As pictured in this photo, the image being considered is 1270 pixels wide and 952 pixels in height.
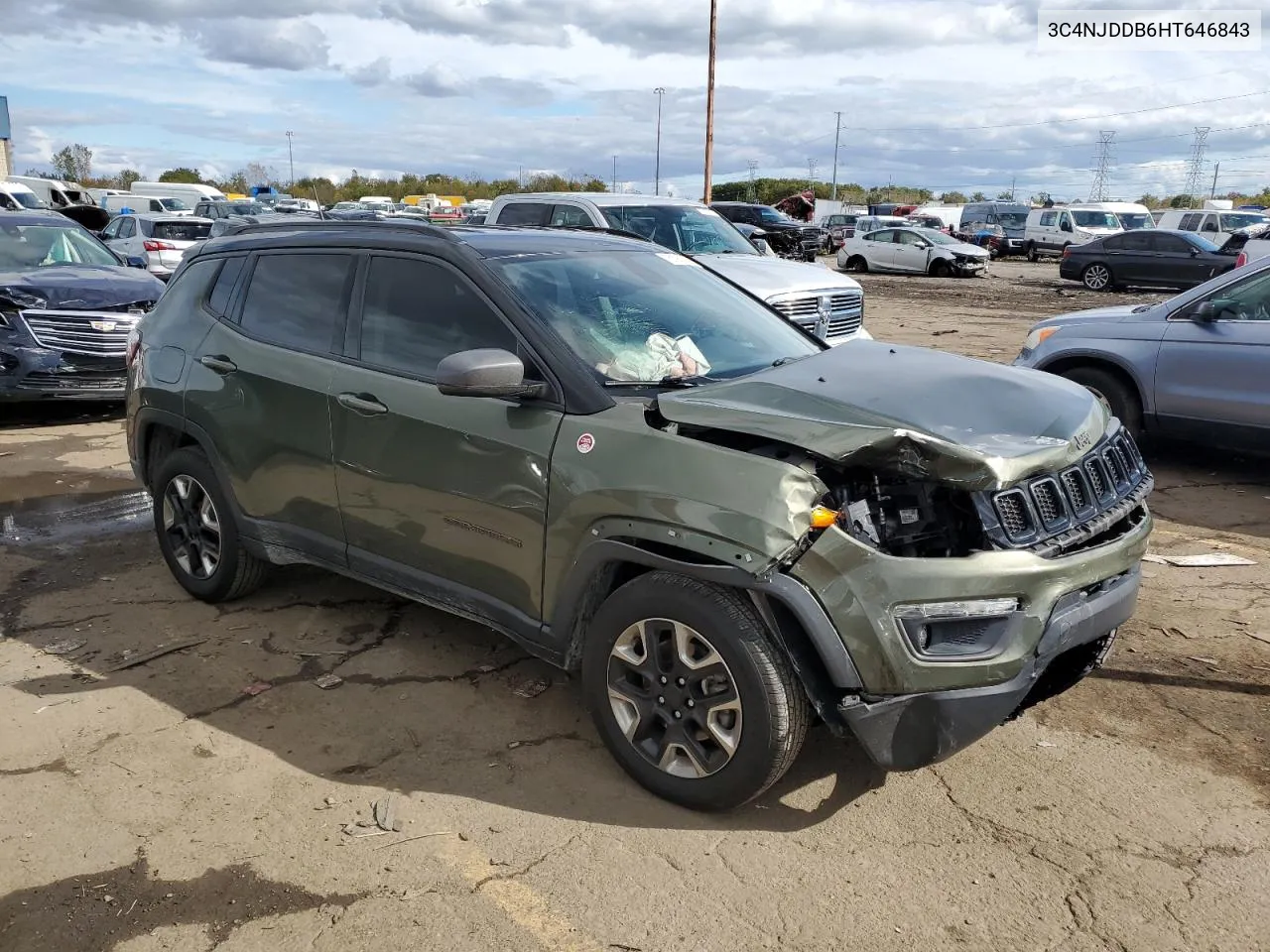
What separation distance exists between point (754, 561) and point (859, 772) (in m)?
1.06

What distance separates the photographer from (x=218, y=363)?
4590 mm

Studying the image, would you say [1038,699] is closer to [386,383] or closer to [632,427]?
[632,427]

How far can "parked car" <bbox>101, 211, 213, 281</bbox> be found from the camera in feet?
56.4

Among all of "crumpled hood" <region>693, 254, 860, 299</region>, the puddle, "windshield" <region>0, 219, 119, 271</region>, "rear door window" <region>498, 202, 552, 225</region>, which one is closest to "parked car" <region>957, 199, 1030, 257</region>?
"rear door window" <region>498, 202, 552, 225</region>

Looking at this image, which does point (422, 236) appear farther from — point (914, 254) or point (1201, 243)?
point (914, 254)

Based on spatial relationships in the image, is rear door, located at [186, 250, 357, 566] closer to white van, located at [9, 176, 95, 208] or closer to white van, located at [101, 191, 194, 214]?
white van, located at [101, 191, 194, 214]

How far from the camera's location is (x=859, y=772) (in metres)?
3.45

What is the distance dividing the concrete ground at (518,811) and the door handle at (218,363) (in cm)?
116

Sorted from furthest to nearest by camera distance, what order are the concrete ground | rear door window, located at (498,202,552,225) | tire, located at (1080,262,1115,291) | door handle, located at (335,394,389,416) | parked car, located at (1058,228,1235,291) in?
1. tire, located at (1080,262,1115,291)
2. parked car, located at (1058,228,1235,291)
3. rear door window, located at (498,202,552,225)
4. door handle, located at (335,394,389,416)
5. the concrete ground

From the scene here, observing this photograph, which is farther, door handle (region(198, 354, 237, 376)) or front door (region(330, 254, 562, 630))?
door handle (region(198, 354, 237, 376))

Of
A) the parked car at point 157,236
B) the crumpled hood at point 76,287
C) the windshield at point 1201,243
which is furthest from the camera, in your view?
the windshield at point 1201,243

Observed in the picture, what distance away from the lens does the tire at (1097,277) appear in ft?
80.4

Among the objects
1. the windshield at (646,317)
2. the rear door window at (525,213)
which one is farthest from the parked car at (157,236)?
the windshield at (646,317)

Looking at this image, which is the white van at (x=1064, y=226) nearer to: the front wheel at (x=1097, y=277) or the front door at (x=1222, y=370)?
the front wheel at (x=1097, y=277)
